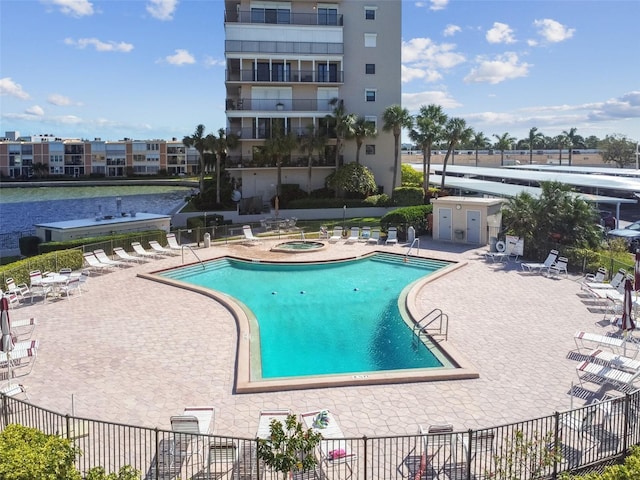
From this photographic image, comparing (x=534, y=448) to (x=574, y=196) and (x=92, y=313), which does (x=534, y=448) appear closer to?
(x=92, y=313)

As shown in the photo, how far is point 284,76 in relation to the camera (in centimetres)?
4556

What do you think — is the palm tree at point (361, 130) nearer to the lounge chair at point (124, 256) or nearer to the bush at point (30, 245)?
the lounge chair at point (124, 256)

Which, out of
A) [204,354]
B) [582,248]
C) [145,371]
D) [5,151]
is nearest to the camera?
[145,371]

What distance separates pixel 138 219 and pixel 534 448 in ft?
85.1

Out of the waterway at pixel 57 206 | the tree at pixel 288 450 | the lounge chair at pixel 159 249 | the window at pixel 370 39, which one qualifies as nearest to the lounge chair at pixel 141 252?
the lounge chair at pixel 159 249

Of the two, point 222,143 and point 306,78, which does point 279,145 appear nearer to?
point 222,143

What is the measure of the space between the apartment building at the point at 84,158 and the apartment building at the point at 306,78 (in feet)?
260

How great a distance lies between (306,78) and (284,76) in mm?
1876

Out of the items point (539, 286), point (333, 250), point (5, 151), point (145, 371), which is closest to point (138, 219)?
point (333, 250)

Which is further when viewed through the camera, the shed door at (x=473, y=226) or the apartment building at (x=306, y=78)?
the apartment building at (x=306, y=78)

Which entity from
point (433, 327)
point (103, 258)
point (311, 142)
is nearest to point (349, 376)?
point (433, 327)

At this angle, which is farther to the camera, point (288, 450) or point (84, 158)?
point (84, 158)

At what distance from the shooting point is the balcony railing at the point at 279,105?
4541 centimetres

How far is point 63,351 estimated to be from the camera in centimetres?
1391
